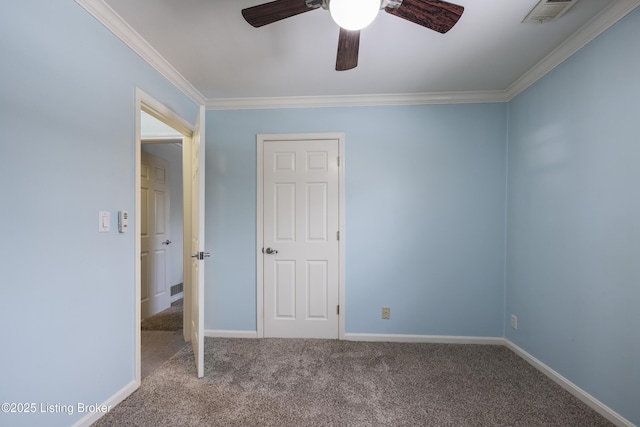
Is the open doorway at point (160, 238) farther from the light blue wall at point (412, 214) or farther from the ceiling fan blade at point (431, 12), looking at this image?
the ceiling fan blade at point (431, 12)

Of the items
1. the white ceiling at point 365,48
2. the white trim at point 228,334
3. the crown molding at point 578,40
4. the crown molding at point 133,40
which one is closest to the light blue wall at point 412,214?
the white trim at point 228,334

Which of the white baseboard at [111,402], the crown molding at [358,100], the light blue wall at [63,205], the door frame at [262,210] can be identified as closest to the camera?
the light blue wall at [63,205]

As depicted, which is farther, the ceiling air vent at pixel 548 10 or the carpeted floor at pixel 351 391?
the carpeted floor at pixel 351 391

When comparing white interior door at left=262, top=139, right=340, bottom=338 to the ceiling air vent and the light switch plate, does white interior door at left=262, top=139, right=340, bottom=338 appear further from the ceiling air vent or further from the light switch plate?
the ceiling air vent

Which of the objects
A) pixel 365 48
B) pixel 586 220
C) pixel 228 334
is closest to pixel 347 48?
pixel 365 48

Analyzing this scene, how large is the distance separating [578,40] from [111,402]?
12.2ft

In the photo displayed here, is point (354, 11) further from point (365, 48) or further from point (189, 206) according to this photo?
point (189, 206)

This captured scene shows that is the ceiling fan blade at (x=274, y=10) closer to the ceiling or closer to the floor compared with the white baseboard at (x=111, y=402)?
closer to the ceiling

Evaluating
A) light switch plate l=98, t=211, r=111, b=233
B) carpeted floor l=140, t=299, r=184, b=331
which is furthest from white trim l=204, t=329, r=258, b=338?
light switch plate l=98, t=211, r=111, b=233

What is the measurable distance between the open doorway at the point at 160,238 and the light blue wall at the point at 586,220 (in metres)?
3.10

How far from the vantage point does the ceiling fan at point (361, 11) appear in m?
1.06

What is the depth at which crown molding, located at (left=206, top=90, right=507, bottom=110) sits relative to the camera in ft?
8.38

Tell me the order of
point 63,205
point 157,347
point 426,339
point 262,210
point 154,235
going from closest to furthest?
point 63,205 → point 157,347 → point 426,339 → point 262,210 → point 154,235

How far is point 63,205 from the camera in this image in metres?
1.34
